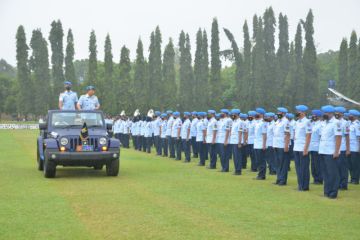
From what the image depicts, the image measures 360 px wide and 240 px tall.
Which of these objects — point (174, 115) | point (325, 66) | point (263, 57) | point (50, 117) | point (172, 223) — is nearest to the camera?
point (172, 223)

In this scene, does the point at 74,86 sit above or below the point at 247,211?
above

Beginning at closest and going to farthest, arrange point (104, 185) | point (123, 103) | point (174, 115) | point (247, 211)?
point (247, 211) < point (104, 185) < point (174, 115) < point (123, 103)

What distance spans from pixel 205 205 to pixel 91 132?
18.9 feet

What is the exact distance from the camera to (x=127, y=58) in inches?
2798

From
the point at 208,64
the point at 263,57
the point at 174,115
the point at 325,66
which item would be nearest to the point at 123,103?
the point at 208,64

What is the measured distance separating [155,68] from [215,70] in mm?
7622

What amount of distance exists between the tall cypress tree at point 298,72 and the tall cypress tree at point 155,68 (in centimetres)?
1621

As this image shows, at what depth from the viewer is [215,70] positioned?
6725 centimetres

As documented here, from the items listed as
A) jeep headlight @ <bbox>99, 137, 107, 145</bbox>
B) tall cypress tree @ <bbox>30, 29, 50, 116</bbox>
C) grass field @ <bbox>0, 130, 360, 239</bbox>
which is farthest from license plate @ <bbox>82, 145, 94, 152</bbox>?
tall cypress tree @ <bbox>30, 29, 50, 116</bbox>

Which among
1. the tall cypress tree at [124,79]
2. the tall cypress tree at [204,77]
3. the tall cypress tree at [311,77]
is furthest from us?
the tall cypress tree at [124,79]

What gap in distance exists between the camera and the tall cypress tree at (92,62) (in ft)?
235

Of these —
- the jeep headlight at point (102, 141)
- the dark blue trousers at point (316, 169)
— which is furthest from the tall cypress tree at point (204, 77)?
the jeep headlight at point (102, 141)

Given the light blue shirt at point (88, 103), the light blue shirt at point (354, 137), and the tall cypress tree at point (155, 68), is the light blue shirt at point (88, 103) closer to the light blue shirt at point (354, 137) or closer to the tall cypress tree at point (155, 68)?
the light blue shirt at point (354, 137)

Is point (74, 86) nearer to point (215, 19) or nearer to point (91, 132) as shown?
point (215, 19)
